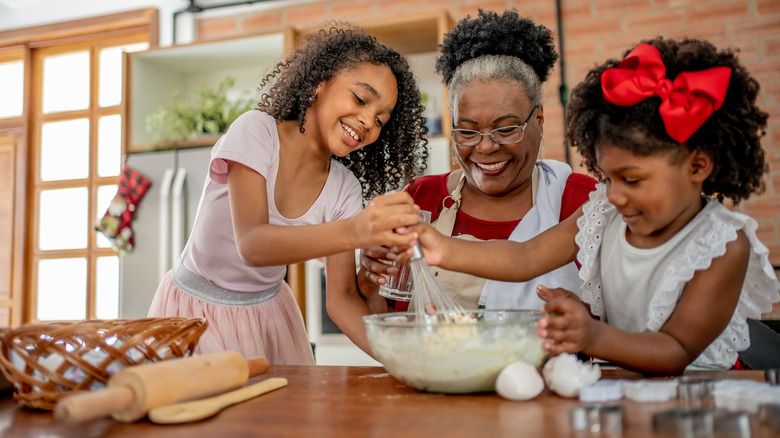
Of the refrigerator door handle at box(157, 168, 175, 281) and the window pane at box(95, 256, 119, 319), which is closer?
the refrigerator door handle at box(157, 168, 175, 281)

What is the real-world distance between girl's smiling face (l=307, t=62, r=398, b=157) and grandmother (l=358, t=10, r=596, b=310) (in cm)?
18

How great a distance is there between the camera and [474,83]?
1.41 m

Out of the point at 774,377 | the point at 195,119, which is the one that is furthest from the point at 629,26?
the point at 774,377

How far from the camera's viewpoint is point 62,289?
3777 mm

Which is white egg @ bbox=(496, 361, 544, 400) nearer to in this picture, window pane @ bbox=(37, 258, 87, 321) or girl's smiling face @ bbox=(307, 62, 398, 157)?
girl's smiling face @ bbox=(307, 62, 398, 157)

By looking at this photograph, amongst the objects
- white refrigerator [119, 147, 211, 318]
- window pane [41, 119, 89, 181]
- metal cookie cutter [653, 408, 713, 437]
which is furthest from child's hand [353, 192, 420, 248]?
window pane [41, 119, 89, 181]

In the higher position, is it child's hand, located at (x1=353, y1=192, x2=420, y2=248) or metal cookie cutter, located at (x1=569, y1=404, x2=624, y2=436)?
child's hand, located at (x1=353, y1=192, x2=420, y2=248)

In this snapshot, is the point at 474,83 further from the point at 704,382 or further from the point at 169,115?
the point at 169,115

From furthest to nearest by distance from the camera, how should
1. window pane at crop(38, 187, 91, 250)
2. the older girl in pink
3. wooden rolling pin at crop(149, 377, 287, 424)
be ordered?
window pane at crop(38, 187, 91, 250) → the older girl in pink → wooden rolling pin at crop(149, 377, 287, 424)

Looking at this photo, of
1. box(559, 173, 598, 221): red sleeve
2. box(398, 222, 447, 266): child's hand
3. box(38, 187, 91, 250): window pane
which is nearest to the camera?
box(398, 222, 447, 266): child's hand

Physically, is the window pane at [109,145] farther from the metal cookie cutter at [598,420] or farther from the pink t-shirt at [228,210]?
the metal cookie cutter at [598,420]

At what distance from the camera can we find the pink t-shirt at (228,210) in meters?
1.31

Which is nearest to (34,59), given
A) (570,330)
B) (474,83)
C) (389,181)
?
(389,181)

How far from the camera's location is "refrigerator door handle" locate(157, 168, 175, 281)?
277 centimetres
